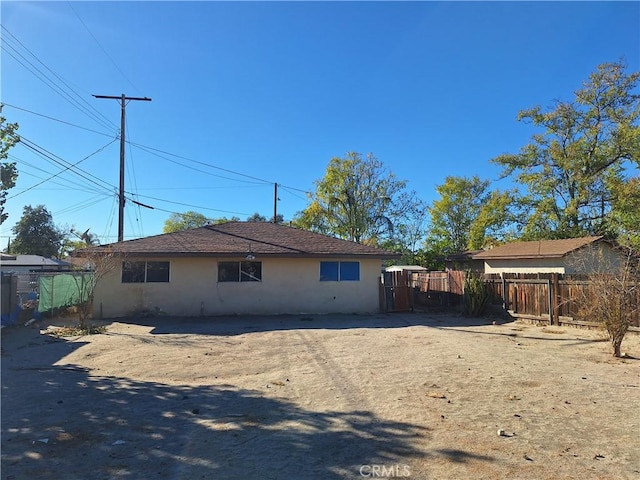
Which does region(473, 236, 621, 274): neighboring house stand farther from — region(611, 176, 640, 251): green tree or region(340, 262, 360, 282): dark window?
region(340, 262, 360, 282): dark window

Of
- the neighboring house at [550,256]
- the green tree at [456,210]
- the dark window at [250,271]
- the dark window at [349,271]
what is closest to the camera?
the dark window at [250,271]

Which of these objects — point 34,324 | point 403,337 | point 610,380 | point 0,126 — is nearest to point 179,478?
point 610,380

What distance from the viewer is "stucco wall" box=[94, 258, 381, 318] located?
53.3 ft

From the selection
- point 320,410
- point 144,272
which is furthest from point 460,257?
point 320,410

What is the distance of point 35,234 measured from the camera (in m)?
50.1

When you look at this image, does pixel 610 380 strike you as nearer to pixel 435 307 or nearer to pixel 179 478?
pixel 179 478

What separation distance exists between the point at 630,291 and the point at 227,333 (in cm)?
975

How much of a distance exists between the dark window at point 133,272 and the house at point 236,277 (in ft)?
0.11

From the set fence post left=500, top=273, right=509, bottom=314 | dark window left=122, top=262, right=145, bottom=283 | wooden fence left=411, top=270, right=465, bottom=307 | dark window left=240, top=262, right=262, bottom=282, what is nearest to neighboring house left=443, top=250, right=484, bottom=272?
wooden fence left=411, top=270, right=465, bottom=307

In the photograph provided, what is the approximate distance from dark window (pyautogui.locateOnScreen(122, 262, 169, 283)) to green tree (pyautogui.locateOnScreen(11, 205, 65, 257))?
40.9 metres

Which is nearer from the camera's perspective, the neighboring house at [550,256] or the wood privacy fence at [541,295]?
the wood privacy fence at [541,295]

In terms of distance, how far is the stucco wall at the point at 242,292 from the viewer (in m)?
16.2

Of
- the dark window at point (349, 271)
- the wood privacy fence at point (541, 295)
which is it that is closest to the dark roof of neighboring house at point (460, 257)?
the wood privacy fence at point (541, 295)

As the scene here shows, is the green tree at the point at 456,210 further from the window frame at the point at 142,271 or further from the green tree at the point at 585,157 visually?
the window frame at the point at 142,271
